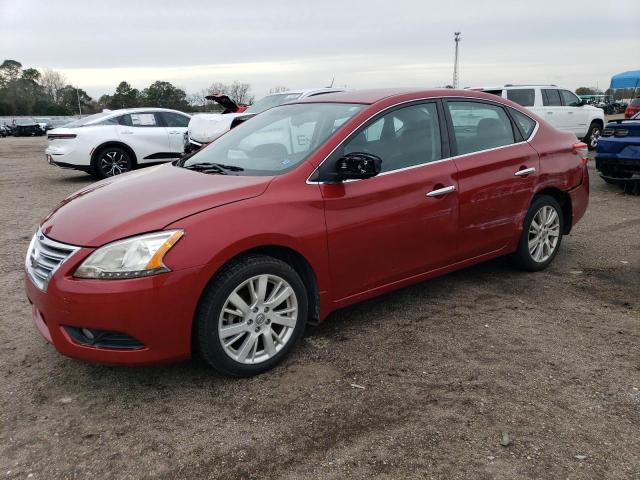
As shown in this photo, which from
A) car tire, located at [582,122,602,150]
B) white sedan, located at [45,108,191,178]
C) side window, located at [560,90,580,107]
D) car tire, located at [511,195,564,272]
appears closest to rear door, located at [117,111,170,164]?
white sedan, located at [45,108,191,178]

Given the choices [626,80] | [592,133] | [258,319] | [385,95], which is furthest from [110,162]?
[626,80]

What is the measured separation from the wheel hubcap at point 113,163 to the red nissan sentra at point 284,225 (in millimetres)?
7530

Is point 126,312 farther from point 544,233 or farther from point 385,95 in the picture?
point 544,233

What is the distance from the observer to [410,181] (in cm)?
386

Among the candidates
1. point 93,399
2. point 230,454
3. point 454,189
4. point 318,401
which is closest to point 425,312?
point 454,189

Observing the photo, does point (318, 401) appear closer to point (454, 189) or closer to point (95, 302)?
point (95, 302)

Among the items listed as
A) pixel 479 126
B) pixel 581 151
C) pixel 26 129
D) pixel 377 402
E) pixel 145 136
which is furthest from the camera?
pixel 26 129

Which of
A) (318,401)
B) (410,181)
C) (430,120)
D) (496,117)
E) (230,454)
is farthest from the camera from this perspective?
(496,117)

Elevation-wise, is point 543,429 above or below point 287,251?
below

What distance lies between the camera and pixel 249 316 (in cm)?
320

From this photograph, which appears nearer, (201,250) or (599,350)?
(201,250)

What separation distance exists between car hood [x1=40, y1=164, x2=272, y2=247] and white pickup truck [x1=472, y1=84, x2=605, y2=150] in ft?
37.3

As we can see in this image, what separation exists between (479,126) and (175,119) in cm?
902

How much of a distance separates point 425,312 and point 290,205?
1534 millimetres
